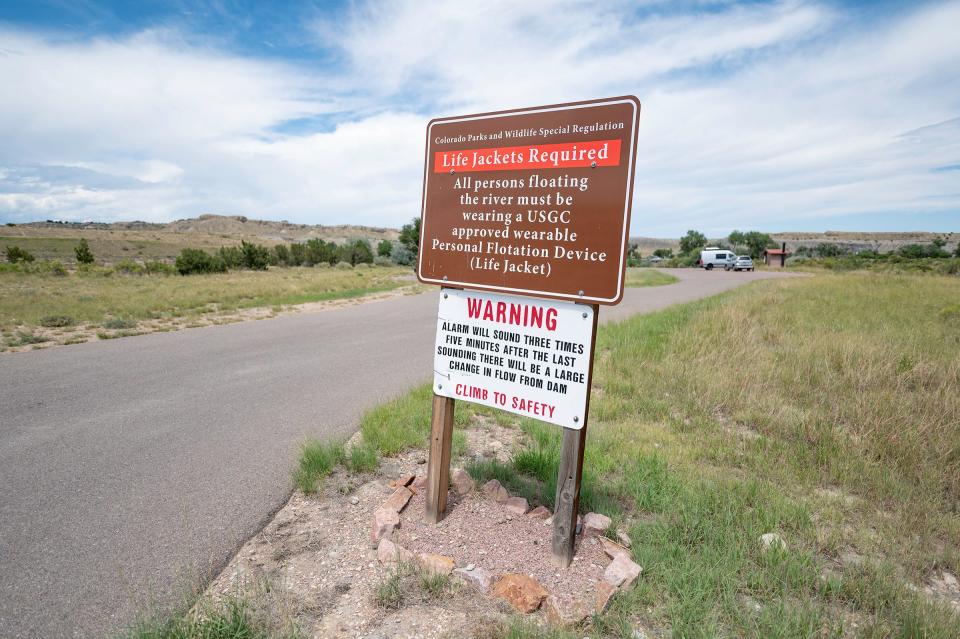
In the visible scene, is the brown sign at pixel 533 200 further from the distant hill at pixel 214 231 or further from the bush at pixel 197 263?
the distant hill at pixel 214 231

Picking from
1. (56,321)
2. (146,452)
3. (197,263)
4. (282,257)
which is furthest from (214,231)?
(146,452)

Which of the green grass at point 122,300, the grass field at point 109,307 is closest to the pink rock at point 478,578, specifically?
the grass field at point 109,307

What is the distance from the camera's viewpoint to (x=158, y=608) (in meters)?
2.62

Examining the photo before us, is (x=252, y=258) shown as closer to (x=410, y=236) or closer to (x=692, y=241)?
(x=410, y=236)

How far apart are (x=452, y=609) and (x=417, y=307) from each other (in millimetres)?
13250

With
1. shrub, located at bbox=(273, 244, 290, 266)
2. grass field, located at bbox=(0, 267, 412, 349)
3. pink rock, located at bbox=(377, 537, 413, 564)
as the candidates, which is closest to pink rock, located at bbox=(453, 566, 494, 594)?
pink rock, located at bbox=(377, 537, 413, 564)

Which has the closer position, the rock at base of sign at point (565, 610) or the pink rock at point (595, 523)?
the rock at base of sign at point (565, 610)

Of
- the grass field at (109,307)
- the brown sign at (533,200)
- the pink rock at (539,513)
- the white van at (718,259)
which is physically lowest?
the grass field at (109,307)

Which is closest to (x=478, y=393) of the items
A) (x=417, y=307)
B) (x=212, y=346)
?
(x=212, y=346)

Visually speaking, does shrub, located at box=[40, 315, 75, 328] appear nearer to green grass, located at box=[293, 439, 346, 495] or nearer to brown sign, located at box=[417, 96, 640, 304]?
green grass, located at box=[293, 439, 346, 495]

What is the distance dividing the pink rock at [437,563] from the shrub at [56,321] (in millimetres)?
11954

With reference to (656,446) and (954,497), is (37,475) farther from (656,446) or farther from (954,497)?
(954,497)

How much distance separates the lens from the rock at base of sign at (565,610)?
8.28 feet

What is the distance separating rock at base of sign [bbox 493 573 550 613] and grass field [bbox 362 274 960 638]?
241 mm
